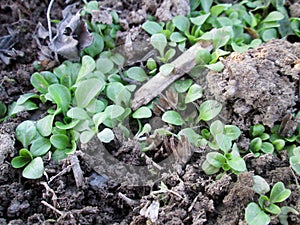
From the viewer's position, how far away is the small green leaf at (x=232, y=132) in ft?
5.29

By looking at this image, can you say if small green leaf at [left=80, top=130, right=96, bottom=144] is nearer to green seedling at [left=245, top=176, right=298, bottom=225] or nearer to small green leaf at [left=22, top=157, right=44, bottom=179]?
small green leaf at [left=22, top=157, right=44, bottom=179]

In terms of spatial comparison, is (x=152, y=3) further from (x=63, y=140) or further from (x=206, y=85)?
(x=63, y=140)

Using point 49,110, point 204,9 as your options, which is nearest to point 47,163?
point 49,110

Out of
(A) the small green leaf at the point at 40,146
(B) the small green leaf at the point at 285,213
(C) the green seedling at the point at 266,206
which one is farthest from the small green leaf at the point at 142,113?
(B) the small green leaf at the point at 285,213

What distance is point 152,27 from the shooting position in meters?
1.95

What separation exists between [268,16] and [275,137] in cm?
66

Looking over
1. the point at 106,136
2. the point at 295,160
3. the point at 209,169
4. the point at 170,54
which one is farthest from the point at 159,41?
the point at 295,160

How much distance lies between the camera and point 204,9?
2.05m

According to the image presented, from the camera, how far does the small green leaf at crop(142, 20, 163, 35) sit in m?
1.94

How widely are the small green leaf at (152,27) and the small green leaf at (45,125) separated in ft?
1.96

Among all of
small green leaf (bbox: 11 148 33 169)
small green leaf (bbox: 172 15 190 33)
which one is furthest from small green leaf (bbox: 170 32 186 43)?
small green leaf (bbox: 11 148 33 169)

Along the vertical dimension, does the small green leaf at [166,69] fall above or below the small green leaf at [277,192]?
above

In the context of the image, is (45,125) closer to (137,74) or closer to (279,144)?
(137,74)

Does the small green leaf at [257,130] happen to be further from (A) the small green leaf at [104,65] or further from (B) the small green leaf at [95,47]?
(B) the small green leaf at [95,47]
